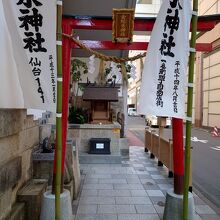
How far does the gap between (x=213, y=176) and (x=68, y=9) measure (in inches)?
320

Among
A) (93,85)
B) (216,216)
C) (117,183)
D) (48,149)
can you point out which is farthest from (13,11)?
(93,85)

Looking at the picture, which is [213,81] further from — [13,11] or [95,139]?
[13,11]

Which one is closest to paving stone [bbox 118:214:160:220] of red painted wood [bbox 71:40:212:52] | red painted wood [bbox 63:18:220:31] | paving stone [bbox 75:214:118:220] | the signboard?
paving stone [bbox 75:214:118:220]

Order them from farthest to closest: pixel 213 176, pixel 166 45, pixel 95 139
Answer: pixel 95 139 → pixel 213 176 → pixel 166 45

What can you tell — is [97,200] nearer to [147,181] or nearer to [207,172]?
[147,181]

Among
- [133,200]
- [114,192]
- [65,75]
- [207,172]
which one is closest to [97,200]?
[114,192]

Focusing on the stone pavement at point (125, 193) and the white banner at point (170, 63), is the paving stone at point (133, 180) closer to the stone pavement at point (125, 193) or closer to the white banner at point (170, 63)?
the stone pavement at point (125, 193)

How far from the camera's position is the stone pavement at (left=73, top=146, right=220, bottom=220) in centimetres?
636

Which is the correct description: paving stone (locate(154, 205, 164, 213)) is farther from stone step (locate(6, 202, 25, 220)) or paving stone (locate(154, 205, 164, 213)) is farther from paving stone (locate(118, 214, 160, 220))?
stone step (locate(6, 202, 25, 220))

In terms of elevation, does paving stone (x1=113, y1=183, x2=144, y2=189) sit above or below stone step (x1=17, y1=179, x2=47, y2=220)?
below

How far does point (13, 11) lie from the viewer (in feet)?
12.7

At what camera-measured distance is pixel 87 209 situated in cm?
660

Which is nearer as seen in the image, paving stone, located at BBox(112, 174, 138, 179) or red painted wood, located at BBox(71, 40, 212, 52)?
red painted wood, located at BBox(71, 40, 212, 52)

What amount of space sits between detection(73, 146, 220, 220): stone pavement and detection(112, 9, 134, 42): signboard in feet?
12.7
